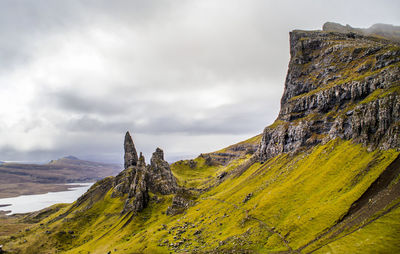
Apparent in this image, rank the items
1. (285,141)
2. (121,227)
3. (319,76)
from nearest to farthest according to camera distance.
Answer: (121,227)
(285,141)
(319,76)

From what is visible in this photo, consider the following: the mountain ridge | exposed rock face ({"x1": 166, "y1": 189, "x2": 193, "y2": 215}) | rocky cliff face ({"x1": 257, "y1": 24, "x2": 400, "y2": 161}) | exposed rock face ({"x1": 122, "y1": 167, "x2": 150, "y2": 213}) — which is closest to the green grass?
the mountain ridge

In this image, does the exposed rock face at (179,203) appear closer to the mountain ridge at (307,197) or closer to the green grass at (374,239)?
the mountain ridge at (307,197)

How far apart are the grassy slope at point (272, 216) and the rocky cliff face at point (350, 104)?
33.0ft

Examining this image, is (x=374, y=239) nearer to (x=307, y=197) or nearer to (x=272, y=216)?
(x=272, y=216)

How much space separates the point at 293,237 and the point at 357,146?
214ft

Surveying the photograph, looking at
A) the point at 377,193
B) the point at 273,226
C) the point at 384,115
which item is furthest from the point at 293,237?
the point at 384,115

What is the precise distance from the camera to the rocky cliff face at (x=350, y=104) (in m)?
98.9

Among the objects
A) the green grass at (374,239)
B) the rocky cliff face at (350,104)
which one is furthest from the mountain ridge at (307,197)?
the rocky cliff face at (350,104)

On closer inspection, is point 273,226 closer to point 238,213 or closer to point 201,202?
point 238,213

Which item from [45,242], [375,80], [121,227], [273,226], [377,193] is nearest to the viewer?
[377,193]

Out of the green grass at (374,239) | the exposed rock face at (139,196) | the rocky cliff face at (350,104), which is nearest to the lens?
the green grass at (374,239)

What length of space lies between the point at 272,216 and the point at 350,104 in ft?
332

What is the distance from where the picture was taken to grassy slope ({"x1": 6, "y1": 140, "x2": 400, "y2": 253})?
238 ft

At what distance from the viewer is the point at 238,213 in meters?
110
